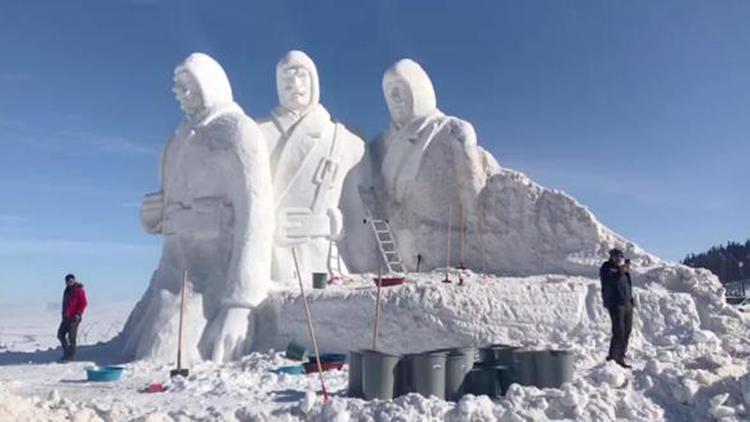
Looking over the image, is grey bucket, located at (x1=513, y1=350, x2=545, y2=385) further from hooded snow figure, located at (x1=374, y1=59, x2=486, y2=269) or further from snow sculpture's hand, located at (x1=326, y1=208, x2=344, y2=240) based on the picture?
snow sculpture's hand, located at (x1=326, y1=208, x2=344, y2=240)

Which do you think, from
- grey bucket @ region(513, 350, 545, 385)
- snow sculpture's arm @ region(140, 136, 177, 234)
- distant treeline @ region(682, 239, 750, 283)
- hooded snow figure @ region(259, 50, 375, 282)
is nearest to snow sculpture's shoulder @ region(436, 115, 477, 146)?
hooded snow figure @ region(259, 50, 375, 282)

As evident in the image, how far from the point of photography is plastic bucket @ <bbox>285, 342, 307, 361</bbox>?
11055 mm

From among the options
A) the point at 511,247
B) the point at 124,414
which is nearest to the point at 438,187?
the point at 511,247

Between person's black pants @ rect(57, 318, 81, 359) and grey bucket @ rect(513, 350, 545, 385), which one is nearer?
grey bucket @ rect(513, 350, 545, 385)

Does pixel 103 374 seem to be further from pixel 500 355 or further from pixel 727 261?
pixel 727 261

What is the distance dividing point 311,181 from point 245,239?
2.14m

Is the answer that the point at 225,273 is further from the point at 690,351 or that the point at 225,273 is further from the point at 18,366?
the point at 690,351

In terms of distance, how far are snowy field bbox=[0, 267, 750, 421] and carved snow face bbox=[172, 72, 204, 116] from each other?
3.81 meters

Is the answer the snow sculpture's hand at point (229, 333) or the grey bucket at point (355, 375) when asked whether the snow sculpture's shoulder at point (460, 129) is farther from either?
the grey bucket at point (355, 375)

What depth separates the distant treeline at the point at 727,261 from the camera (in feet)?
129

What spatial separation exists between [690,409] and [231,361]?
631 centimetres

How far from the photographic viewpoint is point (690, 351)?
1033 cm

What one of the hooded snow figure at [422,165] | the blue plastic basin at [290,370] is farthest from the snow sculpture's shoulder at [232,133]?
the blue plastic basin at [290,370]

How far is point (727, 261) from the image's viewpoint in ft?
130
